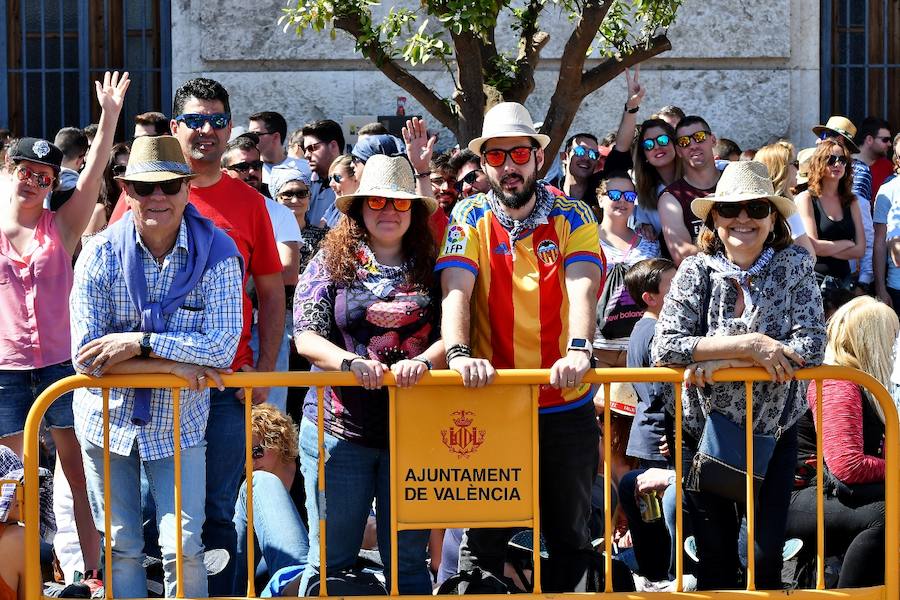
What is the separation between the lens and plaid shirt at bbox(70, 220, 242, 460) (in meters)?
5.27

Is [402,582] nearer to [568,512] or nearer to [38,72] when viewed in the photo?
[568,512]

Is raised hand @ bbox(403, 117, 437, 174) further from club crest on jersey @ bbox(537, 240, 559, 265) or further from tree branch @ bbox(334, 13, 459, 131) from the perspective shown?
club crest on jersey @ bbox(537, 240, 559, 265)

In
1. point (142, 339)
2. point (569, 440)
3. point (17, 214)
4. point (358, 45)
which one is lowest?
point (569, 440)

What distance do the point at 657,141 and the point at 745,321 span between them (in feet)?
10.6

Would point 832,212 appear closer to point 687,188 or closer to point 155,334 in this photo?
point 687,188

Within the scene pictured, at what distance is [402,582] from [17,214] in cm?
269

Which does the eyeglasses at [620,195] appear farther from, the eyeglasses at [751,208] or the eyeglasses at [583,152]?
the eyeglasses at [751,208]

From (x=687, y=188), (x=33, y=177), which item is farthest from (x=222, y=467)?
(x=687, y=188)

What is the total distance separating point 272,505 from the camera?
639cm

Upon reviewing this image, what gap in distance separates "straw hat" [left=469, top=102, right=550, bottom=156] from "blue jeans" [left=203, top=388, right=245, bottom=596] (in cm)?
142

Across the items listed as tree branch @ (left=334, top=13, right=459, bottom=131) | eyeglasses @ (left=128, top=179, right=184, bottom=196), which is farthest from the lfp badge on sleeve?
tree branch @ (left=334, top=13, right=459, bottom=131)

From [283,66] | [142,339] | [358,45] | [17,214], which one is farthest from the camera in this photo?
[283,66]

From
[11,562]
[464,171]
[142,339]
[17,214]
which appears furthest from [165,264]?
[464,171]

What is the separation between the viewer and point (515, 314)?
5.48 m
